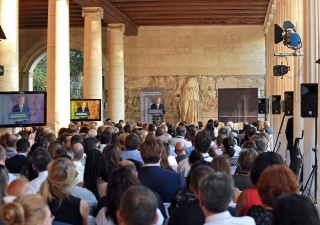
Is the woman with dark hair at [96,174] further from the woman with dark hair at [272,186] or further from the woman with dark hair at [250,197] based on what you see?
the woman with dark hair at [272,186]

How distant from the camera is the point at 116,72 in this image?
1202 inches

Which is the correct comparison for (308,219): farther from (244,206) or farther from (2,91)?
(2,91)

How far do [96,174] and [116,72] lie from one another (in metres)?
23.9

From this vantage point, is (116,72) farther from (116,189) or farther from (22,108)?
(116,189)

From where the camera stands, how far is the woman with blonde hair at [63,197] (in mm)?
5020

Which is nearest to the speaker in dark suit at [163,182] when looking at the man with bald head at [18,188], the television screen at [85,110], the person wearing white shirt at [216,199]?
the man with bald head at [18,188]

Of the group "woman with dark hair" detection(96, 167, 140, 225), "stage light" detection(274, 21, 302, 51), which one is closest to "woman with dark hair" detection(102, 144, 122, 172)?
"woman with dark hair" detection(96, 167, 140, 225)

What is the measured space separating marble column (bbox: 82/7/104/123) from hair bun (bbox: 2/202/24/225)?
2275cm

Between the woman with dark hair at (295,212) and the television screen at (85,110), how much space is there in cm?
1987

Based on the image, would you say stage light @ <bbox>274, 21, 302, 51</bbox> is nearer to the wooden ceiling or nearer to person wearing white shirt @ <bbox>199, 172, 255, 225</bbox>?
person wearing white shirt @ <bbox>199, 172, 255, 225</bbox>

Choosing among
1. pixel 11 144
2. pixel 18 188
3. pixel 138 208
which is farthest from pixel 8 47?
pixel 138 208

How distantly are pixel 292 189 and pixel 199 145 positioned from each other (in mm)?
4461

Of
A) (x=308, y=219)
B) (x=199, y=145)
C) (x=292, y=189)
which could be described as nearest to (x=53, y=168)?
(x=292, y=189)

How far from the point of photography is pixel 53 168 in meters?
5.19
